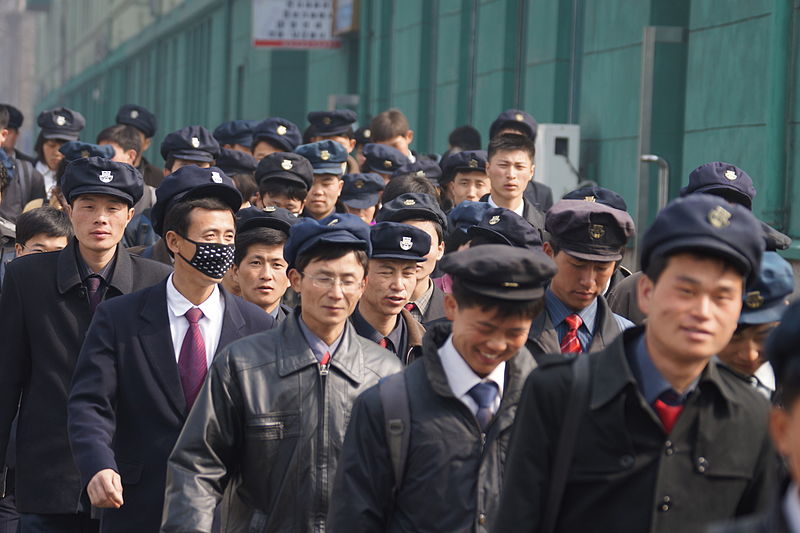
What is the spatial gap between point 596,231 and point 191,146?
6544 mm

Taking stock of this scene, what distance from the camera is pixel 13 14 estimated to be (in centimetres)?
11456

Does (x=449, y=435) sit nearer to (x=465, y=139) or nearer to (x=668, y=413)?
(x=668, y=413)

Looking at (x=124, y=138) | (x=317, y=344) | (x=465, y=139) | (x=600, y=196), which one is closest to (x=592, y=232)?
(x=317, y=344)

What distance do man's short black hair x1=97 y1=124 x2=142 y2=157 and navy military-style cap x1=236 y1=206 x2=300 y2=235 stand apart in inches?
235

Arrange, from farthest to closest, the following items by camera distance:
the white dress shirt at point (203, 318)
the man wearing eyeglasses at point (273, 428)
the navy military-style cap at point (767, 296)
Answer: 1. the white dress shirt at point (203, 318)
2. the man wearing eyeglasses at point (273, 428)
3. the navy military-style cap at point (767, 296)

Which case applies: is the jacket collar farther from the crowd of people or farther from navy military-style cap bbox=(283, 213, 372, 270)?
navy military-style cap bbox=(283, 213, 372, 270)

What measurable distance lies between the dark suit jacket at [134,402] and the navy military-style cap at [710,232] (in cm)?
280

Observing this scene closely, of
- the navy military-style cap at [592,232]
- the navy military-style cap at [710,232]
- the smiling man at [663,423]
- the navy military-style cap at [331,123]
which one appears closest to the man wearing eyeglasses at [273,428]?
the navy military-style cap at [592,232]

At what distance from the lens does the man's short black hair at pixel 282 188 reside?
33.8 ft

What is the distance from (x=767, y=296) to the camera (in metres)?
5.05

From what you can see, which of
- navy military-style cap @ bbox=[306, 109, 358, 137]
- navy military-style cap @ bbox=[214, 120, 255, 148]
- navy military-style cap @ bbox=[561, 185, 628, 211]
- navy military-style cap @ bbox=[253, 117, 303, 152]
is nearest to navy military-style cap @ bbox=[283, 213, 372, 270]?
navy military-style cap @ bbox=[561, 185, 628, 211]

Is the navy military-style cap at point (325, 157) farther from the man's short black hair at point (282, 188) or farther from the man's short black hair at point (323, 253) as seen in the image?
the man's short black hair at point (323, 253)

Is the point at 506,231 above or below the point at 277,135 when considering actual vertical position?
below

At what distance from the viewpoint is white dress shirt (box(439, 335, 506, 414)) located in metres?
4.64
